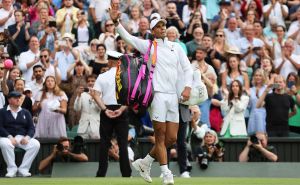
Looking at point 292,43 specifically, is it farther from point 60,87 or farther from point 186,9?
point 60,87

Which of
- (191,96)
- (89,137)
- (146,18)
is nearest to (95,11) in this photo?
(146,18)

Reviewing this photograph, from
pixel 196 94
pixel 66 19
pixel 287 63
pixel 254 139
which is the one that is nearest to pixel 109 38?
pixel 66 19

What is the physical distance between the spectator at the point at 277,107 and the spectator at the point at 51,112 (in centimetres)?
385

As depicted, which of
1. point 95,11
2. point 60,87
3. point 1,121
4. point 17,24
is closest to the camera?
point 1,121

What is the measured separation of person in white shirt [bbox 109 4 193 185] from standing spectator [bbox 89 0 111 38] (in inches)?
402

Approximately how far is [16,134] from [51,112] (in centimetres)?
105

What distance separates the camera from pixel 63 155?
20844 mm

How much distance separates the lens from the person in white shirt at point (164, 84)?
51.1 feet

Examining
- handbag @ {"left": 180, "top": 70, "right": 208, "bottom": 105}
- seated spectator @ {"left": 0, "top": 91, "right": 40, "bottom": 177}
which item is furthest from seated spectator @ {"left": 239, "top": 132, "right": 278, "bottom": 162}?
handbag @ {"left": 180, "top": 70, "right": 208, "bottom": 105}

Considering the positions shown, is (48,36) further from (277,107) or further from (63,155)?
(277,107)

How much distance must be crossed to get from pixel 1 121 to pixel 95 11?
6.32m

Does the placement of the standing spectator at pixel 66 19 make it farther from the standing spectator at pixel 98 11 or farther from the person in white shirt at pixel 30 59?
the person in white shirt at pixel 30 59

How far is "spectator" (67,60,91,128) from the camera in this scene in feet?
74.0

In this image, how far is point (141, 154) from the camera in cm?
2122
